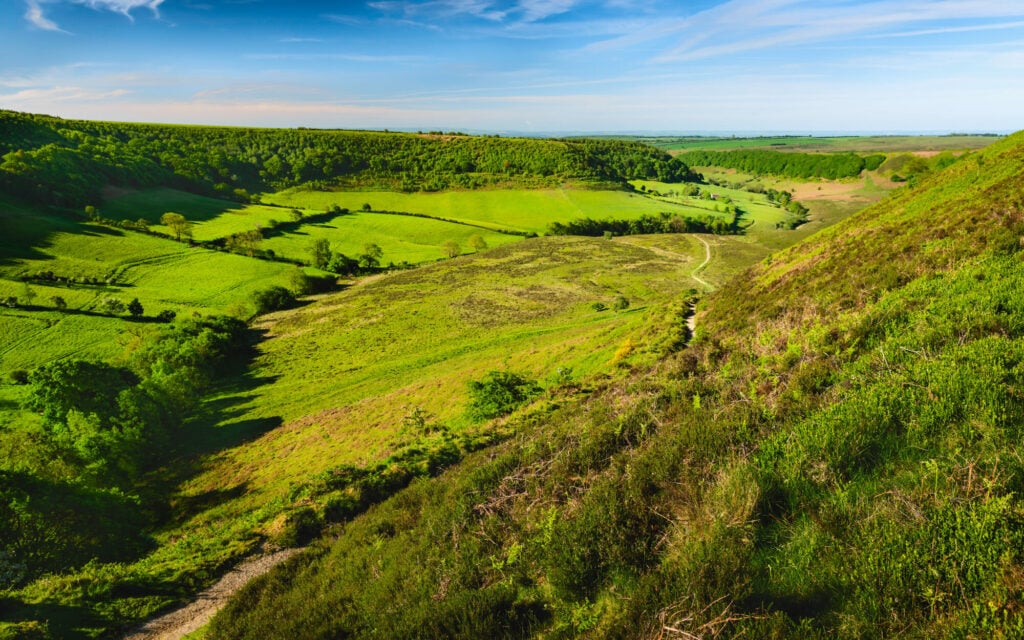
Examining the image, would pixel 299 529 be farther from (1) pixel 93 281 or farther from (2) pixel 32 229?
(2) pixel 32 229

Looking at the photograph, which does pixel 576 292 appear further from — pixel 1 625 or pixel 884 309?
pixel 1 625

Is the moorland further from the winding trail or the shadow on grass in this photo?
the shadow on grass

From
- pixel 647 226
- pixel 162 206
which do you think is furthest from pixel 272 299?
pixel 647 226

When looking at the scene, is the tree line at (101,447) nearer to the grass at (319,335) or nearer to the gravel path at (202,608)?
the grass at (319,335)

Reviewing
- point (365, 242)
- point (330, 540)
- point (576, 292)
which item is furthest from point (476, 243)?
point (330, 540)

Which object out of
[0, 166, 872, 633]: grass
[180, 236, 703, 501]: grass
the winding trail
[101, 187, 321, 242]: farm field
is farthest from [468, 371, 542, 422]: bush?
[101, 187, 321, 242]: farm field
